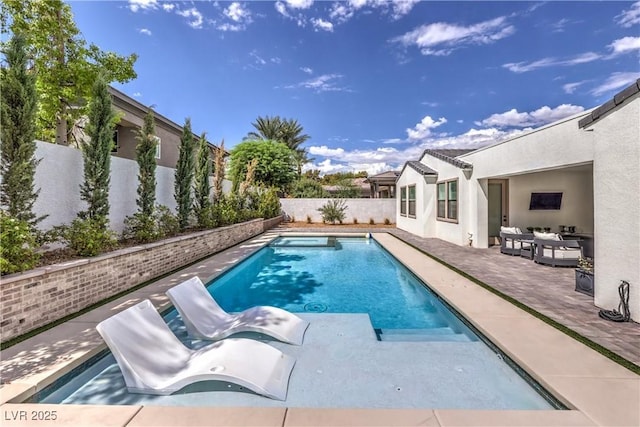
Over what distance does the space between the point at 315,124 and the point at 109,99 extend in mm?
28807

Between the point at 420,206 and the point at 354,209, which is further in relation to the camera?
the point at 354,209

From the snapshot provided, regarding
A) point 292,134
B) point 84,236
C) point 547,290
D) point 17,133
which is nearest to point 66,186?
point 84,236

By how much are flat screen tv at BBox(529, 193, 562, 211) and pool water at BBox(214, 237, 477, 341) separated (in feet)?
20.2

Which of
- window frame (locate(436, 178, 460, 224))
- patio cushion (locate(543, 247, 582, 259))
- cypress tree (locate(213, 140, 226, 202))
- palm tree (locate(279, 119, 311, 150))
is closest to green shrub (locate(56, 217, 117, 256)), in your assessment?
cypress tree (locate(213, 140, 226, 202))

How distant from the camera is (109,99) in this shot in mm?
7184

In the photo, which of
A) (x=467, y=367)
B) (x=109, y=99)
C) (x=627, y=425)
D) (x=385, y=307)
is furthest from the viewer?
(x=109, y=99)

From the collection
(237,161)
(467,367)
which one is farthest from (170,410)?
(237,161)

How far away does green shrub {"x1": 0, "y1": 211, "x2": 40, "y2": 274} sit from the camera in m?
4.47

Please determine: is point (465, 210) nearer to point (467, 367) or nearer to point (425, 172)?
point (425, 172)

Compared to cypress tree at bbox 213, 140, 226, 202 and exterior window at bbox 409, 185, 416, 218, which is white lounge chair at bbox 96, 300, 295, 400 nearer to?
cypress tree at bbox 213, 140, 226, 202

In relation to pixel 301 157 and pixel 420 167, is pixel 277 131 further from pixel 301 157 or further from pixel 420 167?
pixel 420 167

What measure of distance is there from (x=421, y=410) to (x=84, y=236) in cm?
683

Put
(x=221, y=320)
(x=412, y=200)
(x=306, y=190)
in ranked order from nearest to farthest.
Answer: (x=221, y=320) → (x=412, y=200) → (x=306, y=190)

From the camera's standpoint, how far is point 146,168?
8.88 meters
